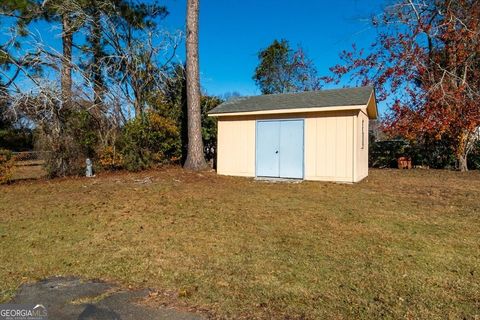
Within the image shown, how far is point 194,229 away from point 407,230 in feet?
10.5

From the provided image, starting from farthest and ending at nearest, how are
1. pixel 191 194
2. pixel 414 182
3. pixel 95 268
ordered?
pixel 414 182, pixel 191 194, pixel 95 268

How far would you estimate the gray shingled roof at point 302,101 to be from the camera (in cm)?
989

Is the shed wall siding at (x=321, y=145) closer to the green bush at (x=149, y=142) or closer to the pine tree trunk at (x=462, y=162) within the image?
the green bush at (x=149, y=142)

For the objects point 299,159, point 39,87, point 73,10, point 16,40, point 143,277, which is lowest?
point 143,277

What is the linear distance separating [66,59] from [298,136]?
9.48 metres

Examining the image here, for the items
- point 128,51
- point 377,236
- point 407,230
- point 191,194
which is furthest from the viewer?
point 128,51

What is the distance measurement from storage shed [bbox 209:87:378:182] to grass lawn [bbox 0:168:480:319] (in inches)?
85.4

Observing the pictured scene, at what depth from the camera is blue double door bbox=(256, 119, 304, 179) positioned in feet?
34.2

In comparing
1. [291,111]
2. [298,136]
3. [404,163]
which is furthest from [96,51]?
[404,163]

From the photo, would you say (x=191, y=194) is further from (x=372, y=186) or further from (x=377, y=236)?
(x=372, y=186)

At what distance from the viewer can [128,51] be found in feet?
46.7

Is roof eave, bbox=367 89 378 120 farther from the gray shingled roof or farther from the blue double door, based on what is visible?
the blue double door

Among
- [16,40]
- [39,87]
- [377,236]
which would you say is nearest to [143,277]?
[377,236]

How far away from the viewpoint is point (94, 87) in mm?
13211
